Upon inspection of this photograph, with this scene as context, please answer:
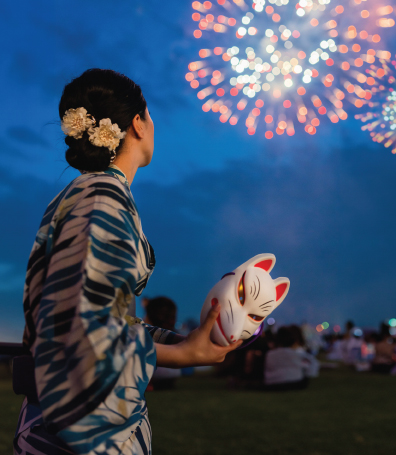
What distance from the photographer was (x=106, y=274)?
1.13m

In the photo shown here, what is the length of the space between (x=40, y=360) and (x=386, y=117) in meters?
4.79

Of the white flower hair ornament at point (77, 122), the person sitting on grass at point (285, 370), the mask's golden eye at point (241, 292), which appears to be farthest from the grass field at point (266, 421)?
the white flower hair ornament at point (77, 122)

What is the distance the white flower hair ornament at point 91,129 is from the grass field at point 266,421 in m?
3.55

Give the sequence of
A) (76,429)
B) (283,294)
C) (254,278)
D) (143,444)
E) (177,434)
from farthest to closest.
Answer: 1. (177,434)
2. (283,294)
3. (254,278)
4. (143,444)
5. (76,429)

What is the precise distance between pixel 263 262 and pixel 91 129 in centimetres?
75

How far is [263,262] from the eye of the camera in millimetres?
1682

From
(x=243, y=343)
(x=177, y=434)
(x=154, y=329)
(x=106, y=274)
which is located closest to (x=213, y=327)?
(x=243, y=343)

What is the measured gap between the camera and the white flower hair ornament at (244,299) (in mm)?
1506

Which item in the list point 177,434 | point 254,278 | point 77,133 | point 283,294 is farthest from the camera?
point 177,434

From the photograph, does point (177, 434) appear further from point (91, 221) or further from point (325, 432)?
point (91, 221)

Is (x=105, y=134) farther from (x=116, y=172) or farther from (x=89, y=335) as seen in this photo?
(x=89, y=335)

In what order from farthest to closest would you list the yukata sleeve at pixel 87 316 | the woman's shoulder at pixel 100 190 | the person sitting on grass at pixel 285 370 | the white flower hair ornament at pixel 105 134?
the person sitting on grass at pixel 285 370
the white flower hair ornament at pixel 105 134
the woman's shoulder at pixel 100 190
the yukata sleeve at pixel 87 316

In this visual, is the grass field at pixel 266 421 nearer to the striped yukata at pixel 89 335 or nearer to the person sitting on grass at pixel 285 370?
the person sitting on grass at pixel 285 370

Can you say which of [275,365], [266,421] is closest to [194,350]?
[266,421]
